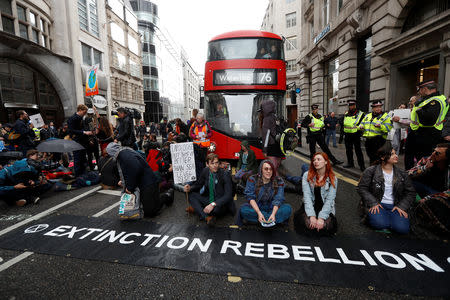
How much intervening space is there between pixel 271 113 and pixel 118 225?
154 inches

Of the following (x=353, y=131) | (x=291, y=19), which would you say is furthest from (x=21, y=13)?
(x=291, y=19)

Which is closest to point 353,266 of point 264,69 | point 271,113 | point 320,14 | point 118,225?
point 118,225

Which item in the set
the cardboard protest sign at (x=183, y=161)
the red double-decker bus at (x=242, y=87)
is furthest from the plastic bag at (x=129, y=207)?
the red double-decker bus at (x=242, y=87)

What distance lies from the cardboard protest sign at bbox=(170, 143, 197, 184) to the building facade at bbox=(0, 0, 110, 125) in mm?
14186

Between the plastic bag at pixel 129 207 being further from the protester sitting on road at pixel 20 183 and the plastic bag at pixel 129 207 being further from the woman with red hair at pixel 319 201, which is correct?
the woman with red hair at pixel 319 201

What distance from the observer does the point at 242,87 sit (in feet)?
24.4

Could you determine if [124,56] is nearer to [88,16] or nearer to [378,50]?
[88,16]

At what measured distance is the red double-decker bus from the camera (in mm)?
7465

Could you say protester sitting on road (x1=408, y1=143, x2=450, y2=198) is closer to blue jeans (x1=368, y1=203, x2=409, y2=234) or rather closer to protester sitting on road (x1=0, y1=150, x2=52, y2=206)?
blue jeans (x1=368, y1=203, x2=409, y2=234)

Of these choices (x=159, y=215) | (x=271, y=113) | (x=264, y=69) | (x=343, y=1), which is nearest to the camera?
(x=159, y=215)

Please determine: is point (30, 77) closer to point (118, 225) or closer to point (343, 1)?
point (118, 225)

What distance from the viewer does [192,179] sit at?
15.1 ft

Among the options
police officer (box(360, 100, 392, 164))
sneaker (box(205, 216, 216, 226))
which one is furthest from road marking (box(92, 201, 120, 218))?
police officer (box(360, 100, 392, 164))

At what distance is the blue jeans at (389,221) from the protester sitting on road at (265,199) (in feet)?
3.74
